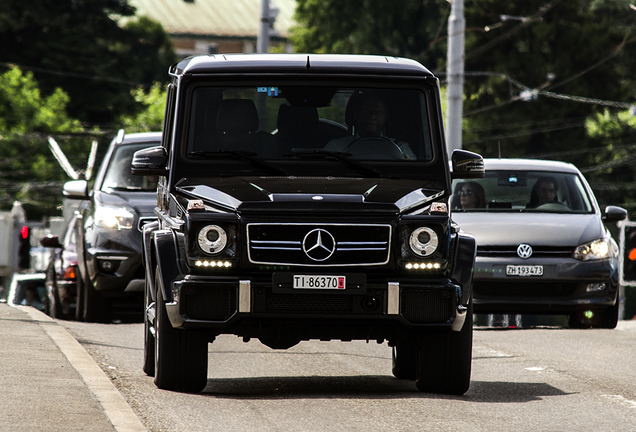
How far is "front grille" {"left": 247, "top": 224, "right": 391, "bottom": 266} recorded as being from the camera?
8.04m

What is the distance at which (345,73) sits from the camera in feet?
29.1

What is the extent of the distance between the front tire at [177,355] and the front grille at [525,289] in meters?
6.06

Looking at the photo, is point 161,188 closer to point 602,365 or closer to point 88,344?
point 88,344

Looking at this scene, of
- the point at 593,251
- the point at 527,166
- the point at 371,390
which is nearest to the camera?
the point at 371,390

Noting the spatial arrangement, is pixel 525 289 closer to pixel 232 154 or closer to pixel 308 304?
pixel 232 154

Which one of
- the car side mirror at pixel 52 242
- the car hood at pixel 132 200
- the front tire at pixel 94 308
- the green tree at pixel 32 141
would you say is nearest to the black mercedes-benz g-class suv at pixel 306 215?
the car hood at pixel 132 200

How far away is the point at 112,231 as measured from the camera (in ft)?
48.9

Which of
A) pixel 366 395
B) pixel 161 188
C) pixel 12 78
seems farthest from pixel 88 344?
pixel 12 78

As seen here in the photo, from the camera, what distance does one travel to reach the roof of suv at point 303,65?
8.91 meters

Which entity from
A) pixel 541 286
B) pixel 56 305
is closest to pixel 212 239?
pixel 541 286

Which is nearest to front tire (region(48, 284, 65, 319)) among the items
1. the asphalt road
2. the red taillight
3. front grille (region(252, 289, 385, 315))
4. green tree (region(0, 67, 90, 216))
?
the red taillight

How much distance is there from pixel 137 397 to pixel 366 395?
1.46 m

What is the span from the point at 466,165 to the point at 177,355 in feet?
7.21

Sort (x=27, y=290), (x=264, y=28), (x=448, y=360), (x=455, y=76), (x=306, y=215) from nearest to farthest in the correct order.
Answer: (x=306, y=215), (x=448, y=360), (x=27, y=290), (x=455, y=76), (x=264, y=28)
